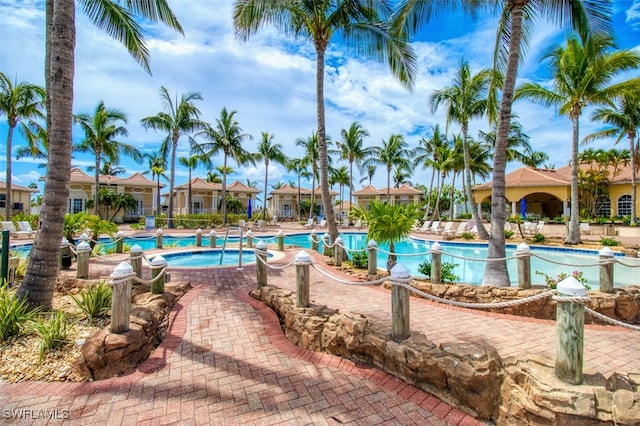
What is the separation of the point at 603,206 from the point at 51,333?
1474 inches

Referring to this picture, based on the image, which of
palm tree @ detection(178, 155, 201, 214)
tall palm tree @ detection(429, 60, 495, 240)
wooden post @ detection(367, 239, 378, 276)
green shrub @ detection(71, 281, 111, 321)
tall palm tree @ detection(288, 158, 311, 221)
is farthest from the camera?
tall palm tree @ detection(288, 158, 311, 221)

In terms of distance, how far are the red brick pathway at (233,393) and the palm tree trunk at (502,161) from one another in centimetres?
463

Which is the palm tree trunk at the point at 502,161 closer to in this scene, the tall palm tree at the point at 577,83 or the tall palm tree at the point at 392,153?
the tall palm tree at the point at 577,83

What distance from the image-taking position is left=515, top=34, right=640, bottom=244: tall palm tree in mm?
12880

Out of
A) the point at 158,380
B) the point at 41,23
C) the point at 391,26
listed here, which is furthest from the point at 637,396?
the point at 41,23

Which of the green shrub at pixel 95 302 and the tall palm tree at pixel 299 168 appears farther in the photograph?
the tall palm tree at pixel 299 168

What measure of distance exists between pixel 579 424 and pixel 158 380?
4086 mm

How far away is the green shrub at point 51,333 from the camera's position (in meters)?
4.06

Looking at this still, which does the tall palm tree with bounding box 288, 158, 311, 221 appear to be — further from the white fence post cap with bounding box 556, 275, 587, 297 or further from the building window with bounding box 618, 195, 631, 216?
the white fence post cap with bounding box 556, 275, 587, 297

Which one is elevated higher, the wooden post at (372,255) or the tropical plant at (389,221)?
the tropical plant at (389,221)

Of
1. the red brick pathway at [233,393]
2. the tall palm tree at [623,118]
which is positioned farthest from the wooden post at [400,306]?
the tall palm tree at [623,118]

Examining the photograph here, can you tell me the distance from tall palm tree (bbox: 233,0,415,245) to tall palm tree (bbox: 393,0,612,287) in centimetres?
106

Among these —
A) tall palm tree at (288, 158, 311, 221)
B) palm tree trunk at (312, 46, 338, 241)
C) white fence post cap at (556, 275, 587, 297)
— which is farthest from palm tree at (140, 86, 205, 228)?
white fence post cap at (556, 275, 587, 297)

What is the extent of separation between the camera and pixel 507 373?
3137 mm
